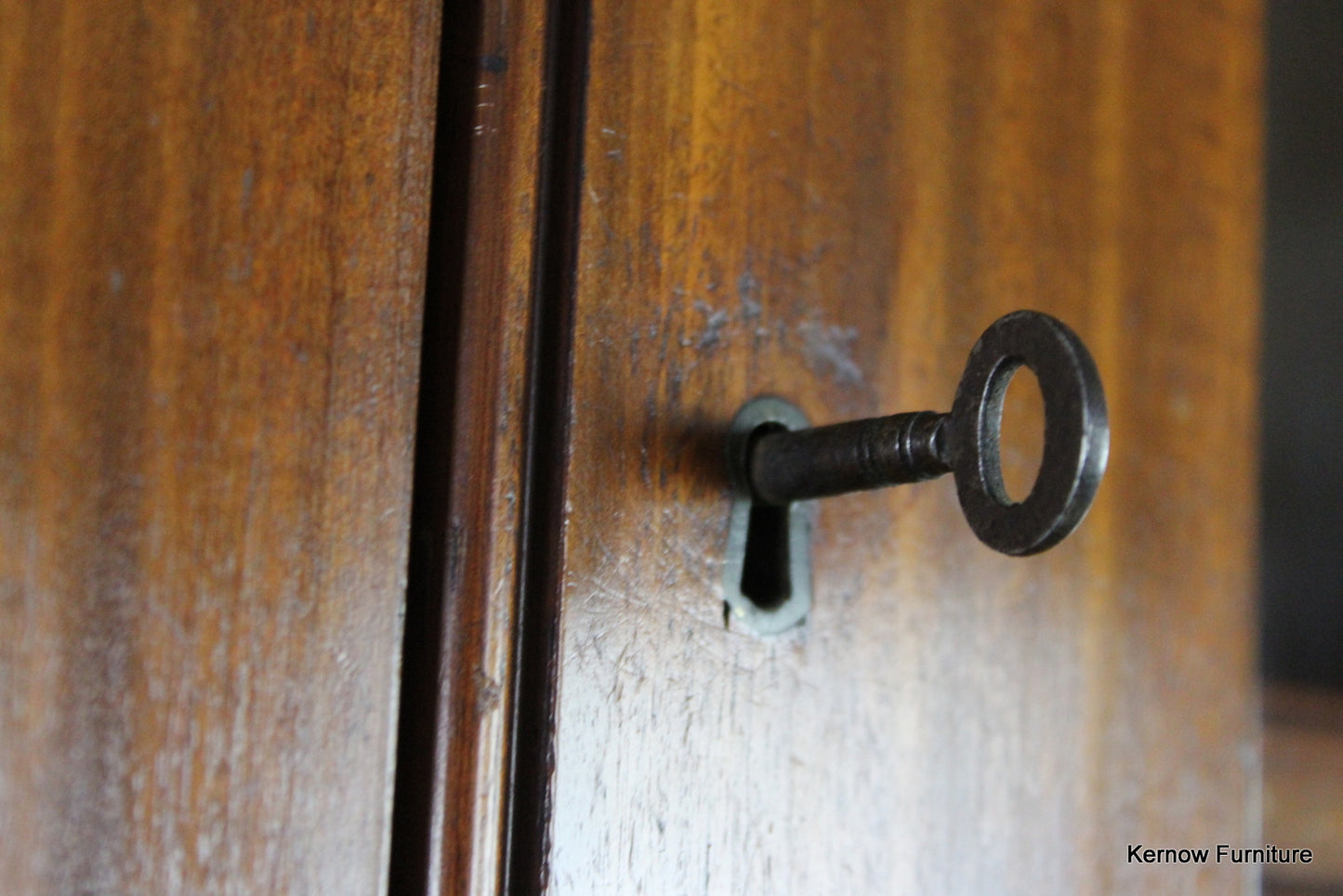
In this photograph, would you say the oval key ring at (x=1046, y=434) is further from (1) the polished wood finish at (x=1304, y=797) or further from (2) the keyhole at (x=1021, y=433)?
(1) the polished wood finish at (x=1304, y=797)

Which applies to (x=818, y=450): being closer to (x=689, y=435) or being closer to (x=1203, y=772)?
(x=689, y=435)

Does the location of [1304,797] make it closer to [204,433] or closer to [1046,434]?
[1046,434]

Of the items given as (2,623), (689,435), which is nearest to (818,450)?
(689,435)

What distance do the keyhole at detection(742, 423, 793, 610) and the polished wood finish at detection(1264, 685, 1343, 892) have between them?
0.44 metres

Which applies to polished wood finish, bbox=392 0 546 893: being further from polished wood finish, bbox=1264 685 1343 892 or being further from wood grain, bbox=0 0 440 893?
polished wood finish, bbox=1264 685 1343 892

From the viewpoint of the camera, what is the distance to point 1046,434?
0.25m

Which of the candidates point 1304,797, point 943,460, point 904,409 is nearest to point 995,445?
point 943,460

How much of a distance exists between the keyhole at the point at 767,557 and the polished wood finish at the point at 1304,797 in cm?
44

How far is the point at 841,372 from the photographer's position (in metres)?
0.38

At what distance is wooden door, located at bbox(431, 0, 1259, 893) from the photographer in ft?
1.05

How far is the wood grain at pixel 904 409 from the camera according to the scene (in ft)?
1.09

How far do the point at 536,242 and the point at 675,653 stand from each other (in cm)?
13

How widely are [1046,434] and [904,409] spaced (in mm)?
148

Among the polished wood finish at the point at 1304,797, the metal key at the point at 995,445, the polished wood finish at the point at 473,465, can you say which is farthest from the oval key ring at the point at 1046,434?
the polished wood finish at the point at 1304,797
